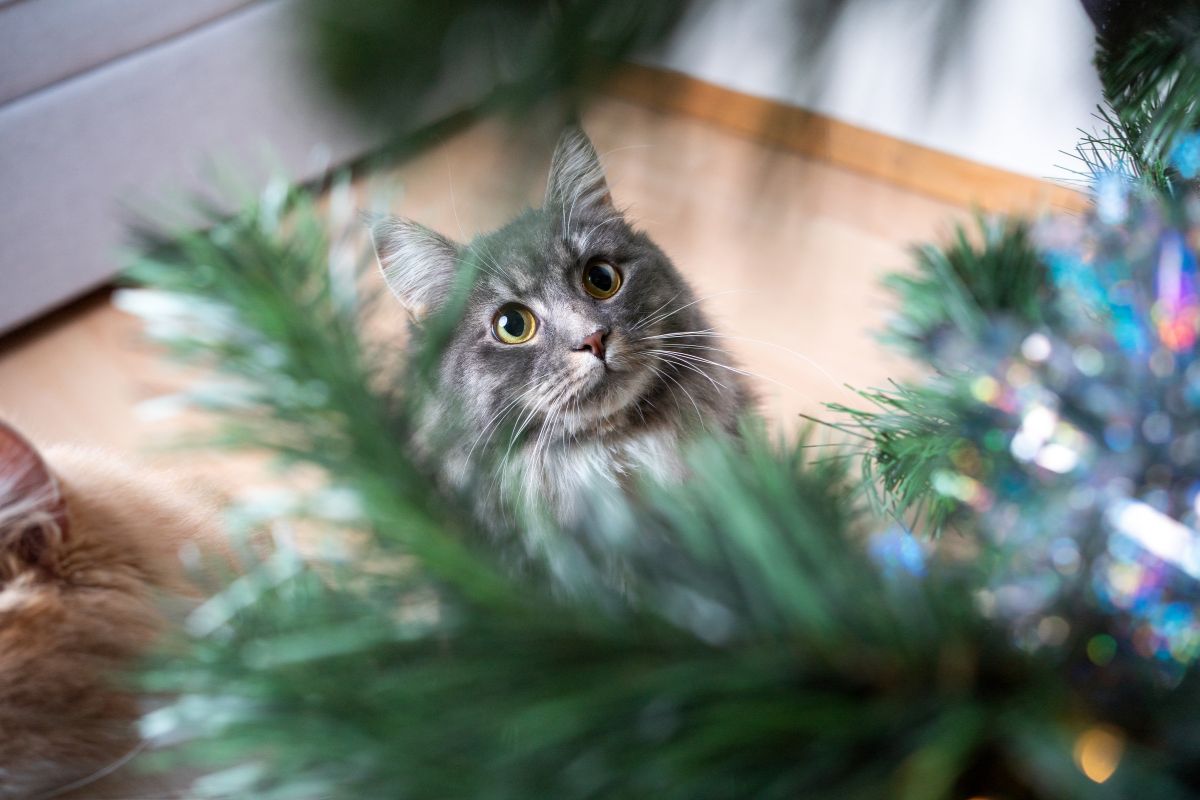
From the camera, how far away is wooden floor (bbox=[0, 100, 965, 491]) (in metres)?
0.25

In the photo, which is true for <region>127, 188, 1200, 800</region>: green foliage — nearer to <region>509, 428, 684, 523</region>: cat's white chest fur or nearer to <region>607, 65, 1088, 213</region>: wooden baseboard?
<region>607, 65, 1088, 213</region>: wooden baseboard

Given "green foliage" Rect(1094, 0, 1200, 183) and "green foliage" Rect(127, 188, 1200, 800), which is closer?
"green foliage" Rect(127, 188, 1200, 800)

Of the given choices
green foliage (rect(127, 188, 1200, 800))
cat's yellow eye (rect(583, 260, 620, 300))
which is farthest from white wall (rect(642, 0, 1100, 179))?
cat's yellow eye (rect(583, 260, 620, 300))

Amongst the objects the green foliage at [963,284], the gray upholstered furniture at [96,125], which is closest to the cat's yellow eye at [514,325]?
the green foliage at [963,284]

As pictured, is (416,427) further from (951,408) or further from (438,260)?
(438,260)

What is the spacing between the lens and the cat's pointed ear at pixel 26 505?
0.63 metres

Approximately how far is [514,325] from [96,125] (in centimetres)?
112

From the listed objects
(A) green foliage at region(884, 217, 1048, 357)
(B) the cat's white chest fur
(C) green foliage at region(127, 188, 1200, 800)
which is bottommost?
(B) the cat's white chest fur

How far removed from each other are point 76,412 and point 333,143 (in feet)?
5.02

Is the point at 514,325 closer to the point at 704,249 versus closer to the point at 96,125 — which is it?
the point at 704,249

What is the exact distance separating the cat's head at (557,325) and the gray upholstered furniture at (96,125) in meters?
0.61

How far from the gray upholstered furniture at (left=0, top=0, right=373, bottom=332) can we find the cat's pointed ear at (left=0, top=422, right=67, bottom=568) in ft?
2.44

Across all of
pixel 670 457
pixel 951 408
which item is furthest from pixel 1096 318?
pixel 670 457

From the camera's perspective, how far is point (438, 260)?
754 millimetres
